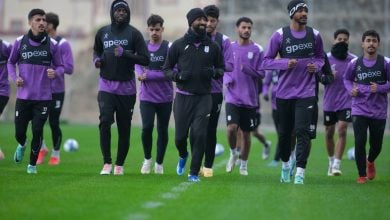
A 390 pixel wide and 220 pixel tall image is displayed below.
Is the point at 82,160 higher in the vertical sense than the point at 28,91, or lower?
lower

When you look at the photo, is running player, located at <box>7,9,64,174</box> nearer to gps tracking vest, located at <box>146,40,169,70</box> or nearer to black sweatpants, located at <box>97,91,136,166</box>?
black sweatpants, located at <box>97,91,136,166</box>

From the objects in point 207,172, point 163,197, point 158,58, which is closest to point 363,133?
point 207,172

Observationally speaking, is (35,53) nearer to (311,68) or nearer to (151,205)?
(311,68)

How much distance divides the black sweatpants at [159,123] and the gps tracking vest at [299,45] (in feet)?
9.15

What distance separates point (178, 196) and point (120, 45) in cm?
395

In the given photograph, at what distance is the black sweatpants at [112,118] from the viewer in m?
15.4

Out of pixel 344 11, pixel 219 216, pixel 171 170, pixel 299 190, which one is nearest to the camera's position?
pixel 219 216

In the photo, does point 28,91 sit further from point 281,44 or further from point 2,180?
point 281,44

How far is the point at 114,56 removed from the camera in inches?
605

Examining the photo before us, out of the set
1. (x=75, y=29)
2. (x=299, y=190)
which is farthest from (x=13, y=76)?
(x=75, y=29)

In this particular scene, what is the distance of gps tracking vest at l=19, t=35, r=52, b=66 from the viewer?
1548cm

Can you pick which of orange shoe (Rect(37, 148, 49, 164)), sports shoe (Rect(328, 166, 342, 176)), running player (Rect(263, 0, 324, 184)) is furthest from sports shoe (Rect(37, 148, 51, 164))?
running player (Rect(263, 0, 324, 184))

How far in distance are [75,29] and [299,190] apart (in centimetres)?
8265

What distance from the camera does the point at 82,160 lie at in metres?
20.9
